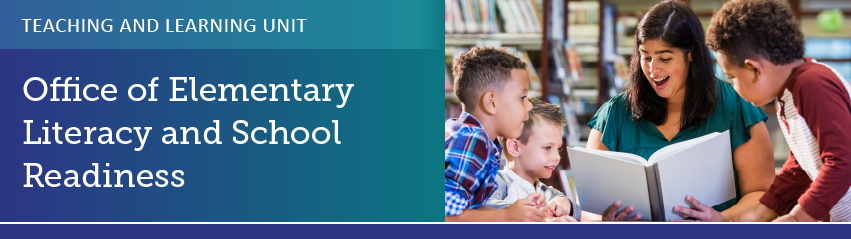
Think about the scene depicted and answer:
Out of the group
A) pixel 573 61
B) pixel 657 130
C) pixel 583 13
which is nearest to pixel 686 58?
pixel 657 130

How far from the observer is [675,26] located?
128 cm

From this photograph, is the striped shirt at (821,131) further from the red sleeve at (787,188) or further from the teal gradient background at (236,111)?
the teal gradient background at (236,111)

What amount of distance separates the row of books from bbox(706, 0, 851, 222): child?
2.08m

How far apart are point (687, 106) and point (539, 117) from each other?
1.02 ft

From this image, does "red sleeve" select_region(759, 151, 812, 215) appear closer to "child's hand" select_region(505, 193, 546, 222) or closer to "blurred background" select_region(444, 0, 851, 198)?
"child's hand" select_region(505, 193, 546, 222)

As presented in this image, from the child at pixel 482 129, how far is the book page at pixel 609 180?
0.12 metres

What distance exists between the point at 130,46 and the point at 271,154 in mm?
354

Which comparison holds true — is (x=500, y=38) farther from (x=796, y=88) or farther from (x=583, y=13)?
(x=796, y=88)

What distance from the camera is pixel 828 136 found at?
0.98 meters

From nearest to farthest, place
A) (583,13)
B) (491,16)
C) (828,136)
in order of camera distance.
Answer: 1. (828,136)
2. (491,16)
3. (583,13)

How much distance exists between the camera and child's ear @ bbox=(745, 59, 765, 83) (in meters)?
1.04

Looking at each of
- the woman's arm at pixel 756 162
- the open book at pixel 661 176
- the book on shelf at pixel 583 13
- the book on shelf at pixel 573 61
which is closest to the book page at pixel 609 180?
the open book at pixel 661 176

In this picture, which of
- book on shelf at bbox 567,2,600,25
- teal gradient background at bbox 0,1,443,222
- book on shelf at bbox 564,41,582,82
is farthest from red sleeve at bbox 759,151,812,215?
book on shelf at bbox 567,2,600,25

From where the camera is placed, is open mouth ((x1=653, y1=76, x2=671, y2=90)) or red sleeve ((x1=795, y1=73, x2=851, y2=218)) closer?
red sleeve ((x1=795, y1=73, x2=851, y2=218))
